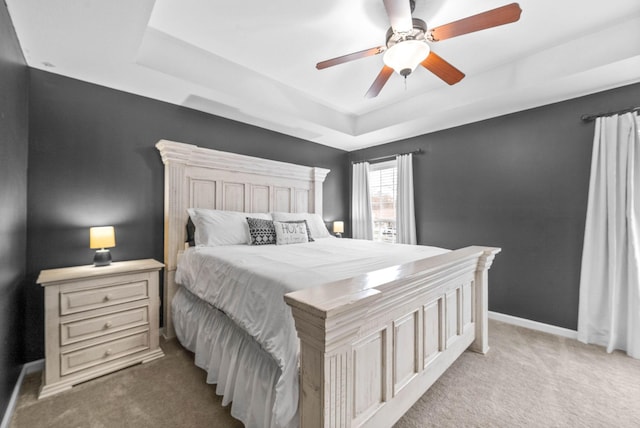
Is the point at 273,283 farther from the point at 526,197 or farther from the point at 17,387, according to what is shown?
the point at 526,197

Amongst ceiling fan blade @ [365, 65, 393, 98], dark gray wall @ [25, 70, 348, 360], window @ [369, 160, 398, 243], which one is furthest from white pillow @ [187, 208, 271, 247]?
window @ [369, 160, 398, 243]

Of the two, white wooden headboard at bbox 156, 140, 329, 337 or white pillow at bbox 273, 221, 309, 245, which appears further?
white pillow at bbox 273, 221, 309, 245

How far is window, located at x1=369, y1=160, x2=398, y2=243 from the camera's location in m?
4.25

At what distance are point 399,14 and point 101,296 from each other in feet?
9.15

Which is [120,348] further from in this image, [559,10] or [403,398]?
[559,10]

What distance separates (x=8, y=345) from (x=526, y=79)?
4.44 metres

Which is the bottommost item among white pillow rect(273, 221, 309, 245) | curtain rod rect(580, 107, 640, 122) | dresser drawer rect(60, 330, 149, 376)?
dresser drawer rect(60, 330, 149, 376)

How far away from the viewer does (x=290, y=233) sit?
9.14 feet

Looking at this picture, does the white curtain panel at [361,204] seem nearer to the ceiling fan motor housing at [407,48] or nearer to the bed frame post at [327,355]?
→ the ceiling fan motor housing at [407,48]

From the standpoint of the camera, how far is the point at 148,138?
8.46ft

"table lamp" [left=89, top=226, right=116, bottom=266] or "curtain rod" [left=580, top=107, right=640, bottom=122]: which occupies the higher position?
"curtain rod" [left=580, top=107, right=640, bottom=122]

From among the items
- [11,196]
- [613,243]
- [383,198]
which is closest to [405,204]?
[383,198]

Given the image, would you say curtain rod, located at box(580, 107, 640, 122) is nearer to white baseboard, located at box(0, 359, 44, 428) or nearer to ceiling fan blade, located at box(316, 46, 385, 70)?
ceiling fan blade, located at box(316, 46, 385, 70)

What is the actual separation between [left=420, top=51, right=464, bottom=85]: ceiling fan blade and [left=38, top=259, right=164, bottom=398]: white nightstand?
266 centimetres
